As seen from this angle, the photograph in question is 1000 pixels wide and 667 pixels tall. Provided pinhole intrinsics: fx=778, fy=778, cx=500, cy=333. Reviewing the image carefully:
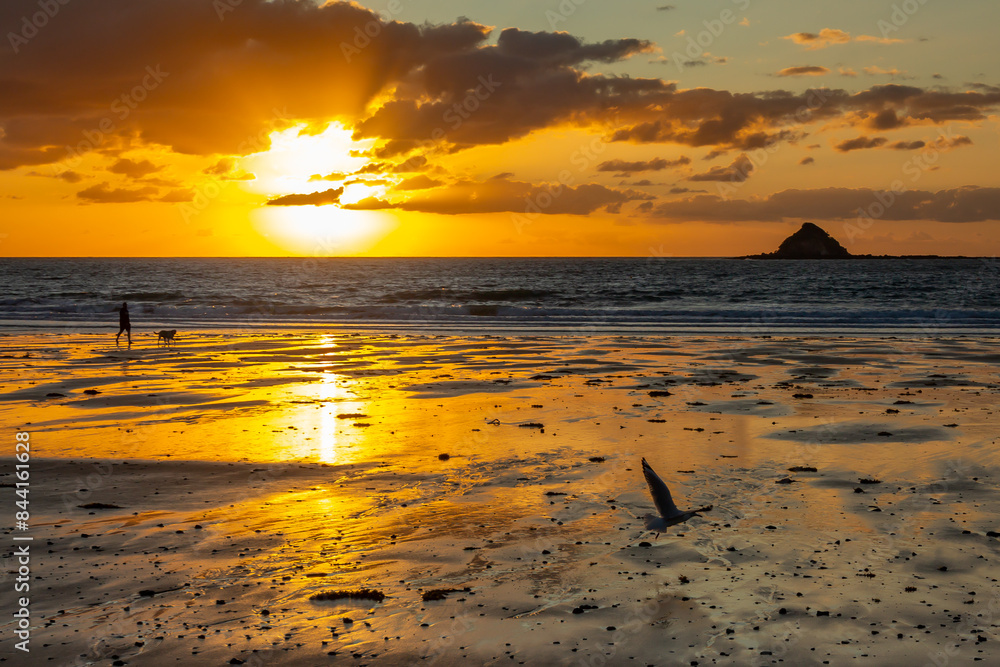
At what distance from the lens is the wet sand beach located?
598 centimetres

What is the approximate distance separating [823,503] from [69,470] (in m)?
9.77

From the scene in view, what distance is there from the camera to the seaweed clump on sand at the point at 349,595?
6.59 metres

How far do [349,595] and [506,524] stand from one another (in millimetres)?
2309

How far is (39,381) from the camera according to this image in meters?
18.9

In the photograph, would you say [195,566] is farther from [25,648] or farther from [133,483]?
[133,483]

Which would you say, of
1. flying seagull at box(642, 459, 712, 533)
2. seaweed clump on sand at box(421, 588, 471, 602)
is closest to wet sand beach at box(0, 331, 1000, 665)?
seaweed clump on sand at box(421, 588, 471, 602)

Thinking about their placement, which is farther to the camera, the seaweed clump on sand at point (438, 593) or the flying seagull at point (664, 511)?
the flying seagull at point (664, 511)

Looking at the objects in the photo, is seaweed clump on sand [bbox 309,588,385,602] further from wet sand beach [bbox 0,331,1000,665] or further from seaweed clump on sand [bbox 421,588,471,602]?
seaweed clump on sand [bbox 421,588,471,602]

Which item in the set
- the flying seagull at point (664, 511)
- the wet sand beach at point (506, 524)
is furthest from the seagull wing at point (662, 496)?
the wet sand beach at point (506, 524)

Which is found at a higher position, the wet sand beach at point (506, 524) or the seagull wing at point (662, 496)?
the seagull wing at point (662, 496)

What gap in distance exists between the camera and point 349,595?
6637mm

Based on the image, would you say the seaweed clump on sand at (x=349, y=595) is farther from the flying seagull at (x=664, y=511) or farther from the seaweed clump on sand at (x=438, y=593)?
the flying seagull at (x=664, y=511)

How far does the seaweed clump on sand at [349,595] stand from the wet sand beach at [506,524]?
0.07 metres

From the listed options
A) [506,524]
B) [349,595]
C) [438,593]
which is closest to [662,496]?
[506,524]
